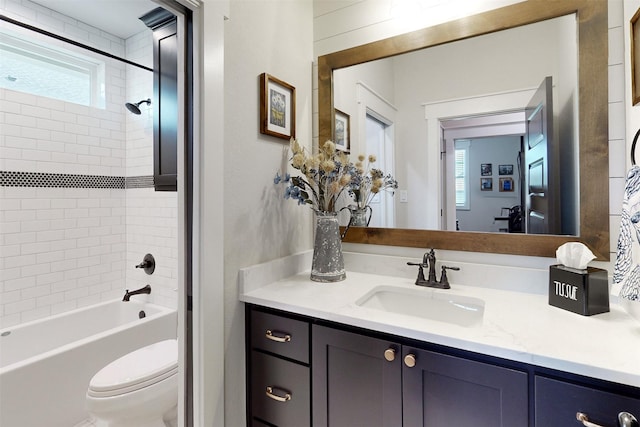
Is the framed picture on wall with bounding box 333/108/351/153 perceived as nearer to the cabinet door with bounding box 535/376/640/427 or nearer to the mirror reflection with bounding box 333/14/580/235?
the mirror reflection with bounding box 333/14/580/235

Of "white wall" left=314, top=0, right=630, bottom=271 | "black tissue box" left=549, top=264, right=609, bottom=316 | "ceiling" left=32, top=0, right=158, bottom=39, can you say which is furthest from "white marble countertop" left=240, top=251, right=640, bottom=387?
"ceiling" left=32, top=0, right=158, bottom=39

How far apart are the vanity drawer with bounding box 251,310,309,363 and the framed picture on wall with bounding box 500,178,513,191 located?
104cm

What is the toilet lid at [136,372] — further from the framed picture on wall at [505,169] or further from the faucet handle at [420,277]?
the framed picture on wall at [505,169]

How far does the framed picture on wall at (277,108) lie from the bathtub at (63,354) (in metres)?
1.72

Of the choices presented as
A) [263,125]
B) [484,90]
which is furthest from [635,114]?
[263,125]

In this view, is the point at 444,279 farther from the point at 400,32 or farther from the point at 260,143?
the point at 400,32

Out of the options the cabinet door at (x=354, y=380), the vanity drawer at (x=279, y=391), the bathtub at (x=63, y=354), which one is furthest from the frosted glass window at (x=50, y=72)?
the cabinet door at (x=354, y=380)

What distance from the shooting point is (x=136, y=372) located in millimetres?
1544

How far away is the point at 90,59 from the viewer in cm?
267

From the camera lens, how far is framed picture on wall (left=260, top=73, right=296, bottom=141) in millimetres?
1404

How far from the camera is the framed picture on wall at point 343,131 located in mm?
1724

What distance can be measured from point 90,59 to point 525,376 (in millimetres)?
3548

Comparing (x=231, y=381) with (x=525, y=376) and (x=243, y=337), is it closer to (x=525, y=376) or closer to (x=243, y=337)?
(x=243, y=337)

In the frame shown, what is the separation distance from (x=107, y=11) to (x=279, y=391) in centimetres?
285
